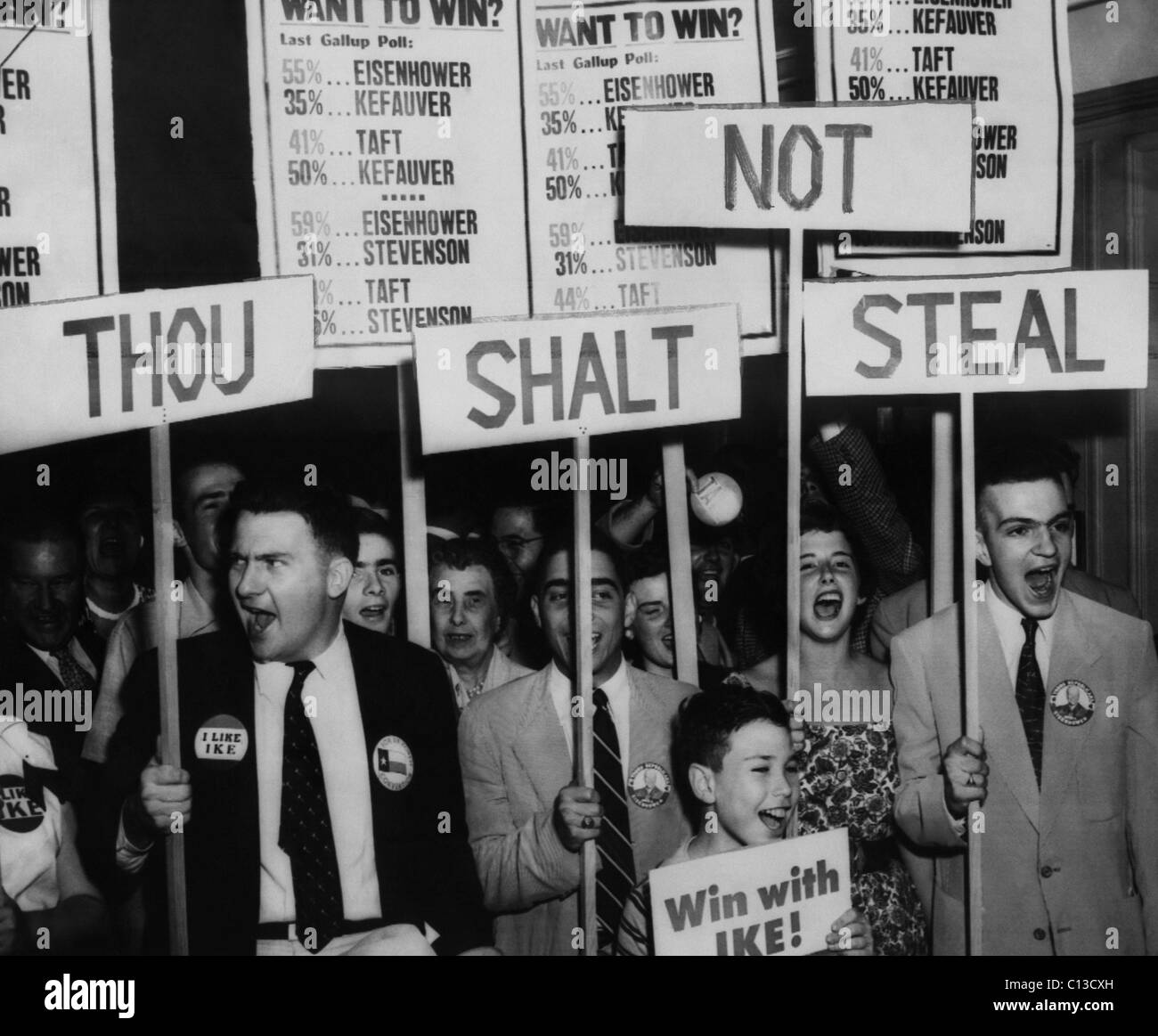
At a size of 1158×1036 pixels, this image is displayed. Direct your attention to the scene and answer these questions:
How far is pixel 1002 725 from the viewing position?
3.48 metres

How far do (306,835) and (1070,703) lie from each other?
1922mm

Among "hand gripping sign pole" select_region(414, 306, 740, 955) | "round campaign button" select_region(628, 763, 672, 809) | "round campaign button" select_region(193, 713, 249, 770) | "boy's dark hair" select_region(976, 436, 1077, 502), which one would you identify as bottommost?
A: "round campaign button" select_region(628, 763, 672, 809)

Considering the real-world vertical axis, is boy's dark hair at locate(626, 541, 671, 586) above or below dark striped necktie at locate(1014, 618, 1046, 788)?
above

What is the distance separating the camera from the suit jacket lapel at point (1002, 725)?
11.4 ft

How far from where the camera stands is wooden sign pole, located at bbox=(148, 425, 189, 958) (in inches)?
126

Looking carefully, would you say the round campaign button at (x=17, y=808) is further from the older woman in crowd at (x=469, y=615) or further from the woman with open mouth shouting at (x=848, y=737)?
the woman with open mouth shouting at (x=848, y=737)

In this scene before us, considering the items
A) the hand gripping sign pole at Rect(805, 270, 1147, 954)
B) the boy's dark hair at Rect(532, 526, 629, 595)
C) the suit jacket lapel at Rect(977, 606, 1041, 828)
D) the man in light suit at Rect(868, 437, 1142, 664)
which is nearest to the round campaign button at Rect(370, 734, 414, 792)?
the boy's dark hair at Rect(532, 526, 629, 595)

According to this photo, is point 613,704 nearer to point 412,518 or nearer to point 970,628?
point 412,518

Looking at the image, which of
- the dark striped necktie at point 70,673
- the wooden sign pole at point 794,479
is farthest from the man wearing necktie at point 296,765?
the wooden sign pole at point 794,479

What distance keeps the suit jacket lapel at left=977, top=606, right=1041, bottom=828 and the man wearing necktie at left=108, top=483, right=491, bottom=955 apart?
1375 mm

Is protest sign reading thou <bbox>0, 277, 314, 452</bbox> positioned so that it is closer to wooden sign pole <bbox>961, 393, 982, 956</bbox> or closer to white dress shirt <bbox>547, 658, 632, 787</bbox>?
white dress shirt <bbox>547, 658, 632, 787</bbox>

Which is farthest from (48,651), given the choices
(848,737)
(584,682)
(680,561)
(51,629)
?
(848,737)

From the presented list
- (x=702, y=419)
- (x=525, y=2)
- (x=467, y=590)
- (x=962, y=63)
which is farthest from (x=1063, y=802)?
(x=525, y=2)

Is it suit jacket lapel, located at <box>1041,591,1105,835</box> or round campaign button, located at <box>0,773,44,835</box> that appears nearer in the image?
→ round campaign button, located at <box>0,773,44,835</box>
